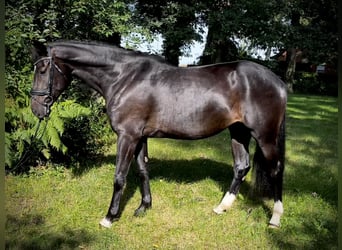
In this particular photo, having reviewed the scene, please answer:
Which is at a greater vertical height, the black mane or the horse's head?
the black mane

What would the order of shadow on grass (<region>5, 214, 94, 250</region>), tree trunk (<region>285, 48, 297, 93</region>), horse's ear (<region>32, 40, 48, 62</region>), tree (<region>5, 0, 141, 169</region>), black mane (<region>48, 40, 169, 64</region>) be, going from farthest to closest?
tree trunk (<region>285, 48, 297, 93</region>), tree (<region>5, 0, 141, 169</region>), black mane (<region>48, 40, 169, 64</region>), horse's ear (<region>32, 40, 48, 62</region>), shadow on grass (<region>5, 214, 94, 250</region>)

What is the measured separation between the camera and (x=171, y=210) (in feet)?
13.3

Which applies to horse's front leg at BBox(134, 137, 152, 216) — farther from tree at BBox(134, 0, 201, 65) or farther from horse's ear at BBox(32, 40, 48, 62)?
tree at BBox(134, 0, 201, 65)

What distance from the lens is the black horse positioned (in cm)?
360

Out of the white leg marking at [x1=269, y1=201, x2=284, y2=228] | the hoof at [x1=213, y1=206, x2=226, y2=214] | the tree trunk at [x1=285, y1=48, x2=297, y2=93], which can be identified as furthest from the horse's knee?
the tree trunk at [x1=285, y1=48, x2=297, y2=93]

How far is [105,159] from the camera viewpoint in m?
5.76

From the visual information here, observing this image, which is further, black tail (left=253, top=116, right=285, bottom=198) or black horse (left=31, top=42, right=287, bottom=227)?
black tail (left=253, top=116, right=285, bottom=198)

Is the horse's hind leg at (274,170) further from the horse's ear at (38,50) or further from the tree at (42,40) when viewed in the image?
the tree at (42,40)

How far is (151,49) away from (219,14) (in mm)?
4458

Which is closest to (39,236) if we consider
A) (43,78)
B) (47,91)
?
(47,91)

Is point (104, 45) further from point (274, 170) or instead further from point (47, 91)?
point (274, 170)

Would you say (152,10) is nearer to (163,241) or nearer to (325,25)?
(163,241)

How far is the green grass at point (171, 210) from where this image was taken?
11.1 feet

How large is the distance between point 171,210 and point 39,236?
1.42 meters
